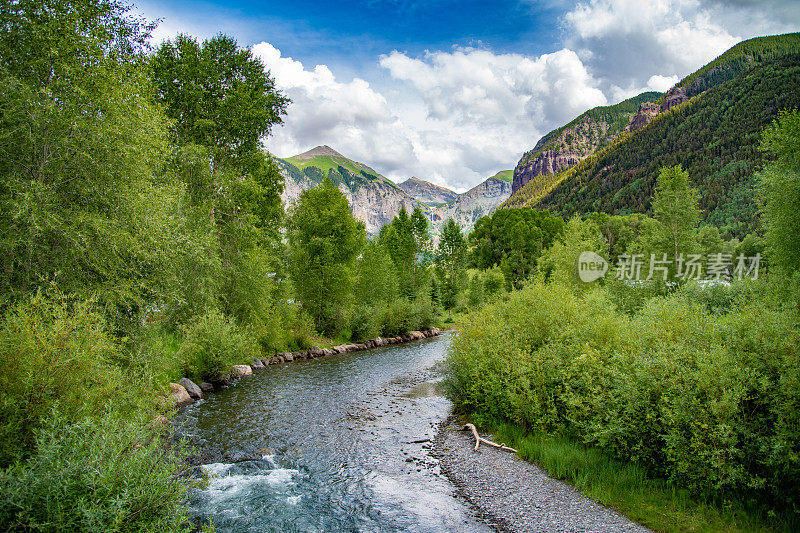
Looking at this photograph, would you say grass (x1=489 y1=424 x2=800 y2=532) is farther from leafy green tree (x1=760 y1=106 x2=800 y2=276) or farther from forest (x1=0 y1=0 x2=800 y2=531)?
leafy green tree (x1=760 y1=106 x2=800 y2=276)

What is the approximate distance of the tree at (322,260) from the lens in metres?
38.7

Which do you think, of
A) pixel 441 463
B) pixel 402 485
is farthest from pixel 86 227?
pixel 441 463

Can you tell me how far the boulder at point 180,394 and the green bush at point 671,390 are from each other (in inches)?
543

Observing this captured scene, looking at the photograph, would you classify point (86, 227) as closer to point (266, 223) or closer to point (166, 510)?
point (166, 510)

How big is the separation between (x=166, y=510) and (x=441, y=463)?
28.0 feet

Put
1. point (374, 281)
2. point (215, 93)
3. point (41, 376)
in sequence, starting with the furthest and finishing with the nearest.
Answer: point (374, 281)
point (215, 93)
point (41, 376)

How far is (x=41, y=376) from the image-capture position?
6.78 meters

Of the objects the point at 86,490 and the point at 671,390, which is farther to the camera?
the point at 671,390

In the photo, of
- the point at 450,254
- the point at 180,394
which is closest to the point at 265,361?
the point at 180,394

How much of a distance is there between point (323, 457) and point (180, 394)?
10016 mm

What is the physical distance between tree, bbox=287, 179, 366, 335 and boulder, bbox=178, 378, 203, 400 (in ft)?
57.4

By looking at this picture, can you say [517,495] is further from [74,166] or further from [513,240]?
[513,240]

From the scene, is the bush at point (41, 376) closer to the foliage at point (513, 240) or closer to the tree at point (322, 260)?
the tree at point (322, 260)

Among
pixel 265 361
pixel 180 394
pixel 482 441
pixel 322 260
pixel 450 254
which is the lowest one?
pixel 265 361
